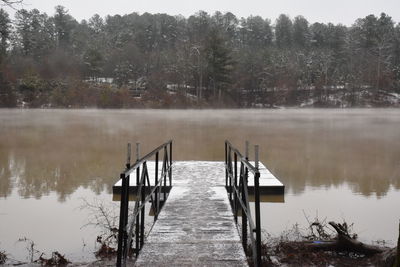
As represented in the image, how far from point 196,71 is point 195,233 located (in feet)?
224

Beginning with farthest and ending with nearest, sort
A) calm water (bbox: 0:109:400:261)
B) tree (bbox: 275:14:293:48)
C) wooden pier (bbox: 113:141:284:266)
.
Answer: tree (bbox: 275:14:293:48) < calm water (bbox: 0:109:400:261) < wooden pier (bbox: 113:141:284:266)

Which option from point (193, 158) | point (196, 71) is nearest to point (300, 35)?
point (196, 71)

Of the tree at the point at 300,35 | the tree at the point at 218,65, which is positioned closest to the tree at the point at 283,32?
the tree at the point at 300,35

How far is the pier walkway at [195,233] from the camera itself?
5270 mm

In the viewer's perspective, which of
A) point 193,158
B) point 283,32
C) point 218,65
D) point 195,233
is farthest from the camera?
point 283,32

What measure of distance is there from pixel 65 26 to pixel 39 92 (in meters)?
40.7

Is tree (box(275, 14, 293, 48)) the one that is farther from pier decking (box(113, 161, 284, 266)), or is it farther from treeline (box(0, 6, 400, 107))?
pier decking (box(113, 161, 284, 266))

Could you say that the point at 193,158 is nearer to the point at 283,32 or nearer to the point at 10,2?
the point at 10,2

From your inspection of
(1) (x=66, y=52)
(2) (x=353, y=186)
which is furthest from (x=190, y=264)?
(1) (x=66, y=52)

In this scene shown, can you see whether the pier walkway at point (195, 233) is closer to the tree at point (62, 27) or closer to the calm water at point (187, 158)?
the calm water at point (187, 158)

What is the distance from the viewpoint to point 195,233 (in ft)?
20.4

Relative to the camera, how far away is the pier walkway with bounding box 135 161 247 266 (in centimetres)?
527

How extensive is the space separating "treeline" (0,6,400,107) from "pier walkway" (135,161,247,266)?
184 ft

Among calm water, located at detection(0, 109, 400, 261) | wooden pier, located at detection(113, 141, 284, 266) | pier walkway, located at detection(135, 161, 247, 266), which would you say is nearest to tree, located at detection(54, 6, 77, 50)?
calm water, located at detection(0, 109, 400, 261)
